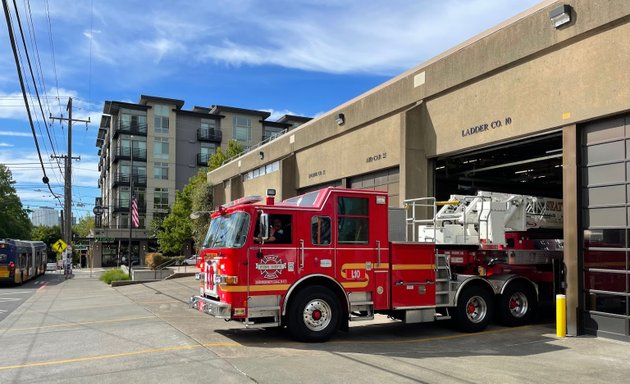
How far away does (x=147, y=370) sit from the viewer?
25.1 ft

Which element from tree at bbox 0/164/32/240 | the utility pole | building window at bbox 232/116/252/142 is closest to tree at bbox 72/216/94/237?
tree at bbox 0/164/32/240

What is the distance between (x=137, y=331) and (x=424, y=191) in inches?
377

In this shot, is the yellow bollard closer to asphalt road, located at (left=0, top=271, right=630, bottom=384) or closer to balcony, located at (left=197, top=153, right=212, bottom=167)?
asphalt road, located at (left=0, top=271, right=630, bottom=384)

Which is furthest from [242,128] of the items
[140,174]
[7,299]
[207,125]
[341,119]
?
[7,299]

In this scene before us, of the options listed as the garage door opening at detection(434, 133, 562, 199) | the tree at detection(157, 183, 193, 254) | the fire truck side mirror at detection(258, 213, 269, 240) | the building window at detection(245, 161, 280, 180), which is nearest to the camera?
the fire truck side mirror at detection(258, 213, 269, 240)

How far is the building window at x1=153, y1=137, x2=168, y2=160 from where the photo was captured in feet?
227

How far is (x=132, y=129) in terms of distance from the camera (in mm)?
67750

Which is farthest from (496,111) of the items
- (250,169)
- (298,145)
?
(250,169)

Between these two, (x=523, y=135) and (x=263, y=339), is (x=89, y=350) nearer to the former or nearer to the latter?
(x=263, y=339)

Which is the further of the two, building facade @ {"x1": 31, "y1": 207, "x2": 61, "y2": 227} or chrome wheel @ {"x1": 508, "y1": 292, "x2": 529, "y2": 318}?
building facade @ {"x1": 31, "y1": 207, "x2": 61, "y2": 227}

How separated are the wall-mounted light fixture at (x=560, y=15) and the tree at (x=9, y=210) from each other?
74492 millimetres

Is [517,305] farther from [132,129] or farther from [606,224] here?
[132,129]

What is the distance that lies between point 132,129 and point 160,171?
6.36 m

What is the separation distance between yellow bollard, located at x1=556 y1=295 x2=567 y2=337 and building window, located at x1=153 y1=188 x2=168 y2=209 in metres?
63.1
